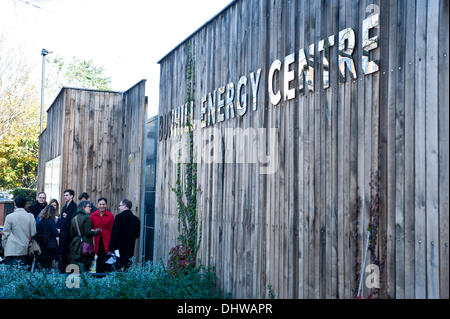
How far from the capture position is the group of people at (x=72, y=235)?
960 centimetres

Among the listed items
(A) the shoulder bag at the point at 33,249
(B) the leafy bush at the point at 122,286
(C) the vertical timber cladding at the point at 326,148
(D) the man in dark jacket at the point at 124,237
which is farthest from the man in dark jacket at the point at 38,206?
(C) the vertical timber cladding at the point at 326,148

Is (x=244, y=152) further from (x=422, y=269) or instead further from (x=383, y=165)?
(x=422, y=269)

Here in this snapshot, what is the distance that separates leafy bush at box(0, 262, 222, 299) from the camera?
7.05m

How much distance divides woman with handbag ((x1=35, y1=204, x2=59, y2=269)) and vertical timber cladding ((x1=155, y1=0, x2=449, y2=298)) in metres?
3.27

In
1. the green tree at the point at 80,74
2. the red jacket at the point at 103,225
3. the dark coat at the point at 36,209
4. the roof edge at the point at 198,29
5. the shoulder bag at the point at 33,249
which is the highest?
the green tree at the point at 80,74

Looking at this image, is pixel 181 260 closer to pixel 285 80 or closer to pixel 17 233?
pixel 17 233

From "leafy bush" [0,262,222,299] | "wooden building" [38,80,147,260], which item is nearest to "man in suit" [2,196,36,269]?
"leafy bush" [0,262,222,299]

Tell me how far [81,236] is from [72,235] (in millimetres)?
170

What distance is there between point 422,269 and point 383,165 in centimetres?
87

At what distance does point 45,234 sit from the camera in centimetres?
1011

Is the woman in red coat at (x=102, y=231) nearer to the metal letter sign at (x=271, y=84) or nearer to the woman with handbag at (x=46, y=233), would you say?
the woman with handbag at (x=46, y=233)

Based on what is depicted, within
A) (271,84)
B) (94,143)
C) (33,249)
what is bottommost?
(33,249)

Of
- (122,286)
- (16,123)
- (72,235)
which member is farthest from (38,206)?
(16,123)
